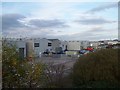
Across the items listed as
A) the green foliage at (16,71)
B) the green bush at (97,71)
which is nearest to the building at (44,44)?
the green bush at (97,71)

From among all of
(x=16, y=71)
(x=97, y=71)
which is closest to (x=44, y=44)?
(x=97, y=71)

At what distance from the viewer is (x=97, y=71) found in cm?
895

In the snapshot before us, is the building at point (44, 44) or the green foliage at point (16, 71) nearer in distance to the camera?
the green foliage at point (16, 71)

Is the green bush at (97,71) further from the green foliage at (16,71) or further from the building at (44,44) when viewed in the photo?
the building at (44,44)

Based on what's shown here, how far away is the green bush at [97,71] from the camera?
8765mm

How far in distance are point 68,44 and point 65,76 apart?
63609 mm

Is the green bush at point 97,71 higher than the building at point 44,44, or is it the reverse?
the building at point 44,44

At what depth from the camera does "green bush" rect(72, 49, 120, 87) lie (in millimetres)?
8765

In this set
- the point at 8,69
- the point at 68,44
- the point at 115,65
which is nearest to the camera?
the point at 8,69

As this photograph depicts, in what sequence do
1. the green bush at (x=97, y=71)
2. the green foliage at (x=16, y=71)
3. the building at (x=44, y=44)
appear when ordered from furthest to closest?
1. the building at (x=44, y=44)
2. the green bush at (x=97, y=71)
3. the green foliage at (x=16, y=71)

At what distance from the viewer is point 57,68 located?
948 cm

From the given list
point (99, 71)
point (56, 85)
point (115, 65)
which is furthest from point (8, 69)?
point (115, 65)

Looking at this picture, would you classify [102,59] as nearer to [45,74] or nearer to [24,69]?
[45,74]

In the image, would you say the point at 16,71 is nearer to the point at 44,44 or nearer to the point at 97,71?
the point at 97,71
